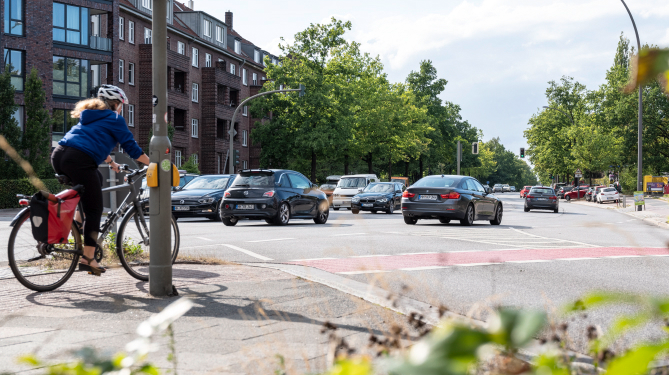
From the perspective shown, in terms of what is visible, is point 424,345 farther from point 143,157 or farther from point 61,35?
point 61,35

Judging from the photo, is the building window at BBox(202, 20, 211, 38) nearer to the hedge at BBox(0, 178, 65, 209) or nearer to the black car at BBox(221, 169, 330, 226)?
the hedge at BBox(0, 178, 65, 209)

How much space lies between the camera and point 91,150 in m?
6.17

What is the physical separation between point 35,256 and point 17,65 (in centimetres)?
3324

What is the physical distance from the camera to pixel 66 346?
410 centimetres

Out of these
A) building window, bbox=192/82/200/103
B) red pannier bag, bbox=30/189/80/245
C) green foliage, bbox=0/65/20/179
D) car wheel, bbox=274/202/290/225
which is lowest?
car wheel, bbox=274/202/290/225

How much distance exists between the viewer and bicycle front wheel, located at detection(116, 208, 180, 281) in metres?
6.80

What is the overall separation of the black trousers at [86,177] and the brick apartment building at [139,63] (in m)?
27.8

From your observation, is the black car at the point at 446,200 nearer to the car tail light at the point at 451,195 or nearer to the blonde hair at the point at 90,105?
the car tail light at the point at 451,195

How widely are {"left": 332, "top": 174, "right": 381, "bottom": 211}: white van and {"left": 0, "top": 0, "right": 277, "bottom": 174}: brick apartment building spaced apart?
13218 millimetres

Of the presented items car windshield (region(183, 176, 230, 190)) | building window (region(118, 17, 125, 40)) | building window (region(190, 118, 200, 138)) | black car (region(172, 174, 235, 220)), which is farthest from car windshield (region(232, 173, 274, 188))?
building window (region(190, 118, 200, 138))

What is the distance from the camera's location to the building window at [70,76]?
37844 mm

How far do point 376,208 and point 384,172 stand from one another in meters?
47.3

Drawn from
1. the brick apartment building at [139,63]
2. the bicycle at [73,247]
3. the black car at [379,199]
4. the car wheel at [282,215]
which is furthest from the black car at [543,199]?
the bicycle at [73,247]

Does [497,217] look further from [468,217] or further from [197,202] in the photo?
[197,202]
